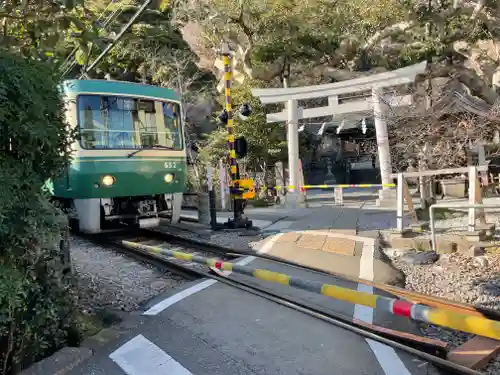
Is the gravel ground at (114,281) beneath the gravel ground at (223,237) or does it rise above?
beneath

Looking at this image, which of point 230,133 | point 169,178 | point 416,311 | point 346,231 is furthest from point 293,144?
point 416,311

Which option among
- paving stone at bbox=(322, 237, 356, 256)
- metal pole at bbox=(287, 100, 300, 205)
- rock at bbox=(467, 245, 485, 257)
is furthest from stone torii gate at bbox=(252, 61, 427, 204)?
rock at bbox=(467, 245, 485, 257)

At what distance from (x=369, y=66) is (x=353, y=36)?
2315 mm

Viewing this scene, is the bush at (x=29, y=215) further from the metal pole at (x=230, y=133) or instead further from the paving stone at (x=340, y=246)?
the metal pole at (x=230, y=133)

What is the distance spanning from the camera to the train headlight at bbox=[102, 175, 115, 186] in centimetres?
880

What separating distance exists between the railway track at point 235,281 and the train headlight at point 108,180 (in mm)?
1200

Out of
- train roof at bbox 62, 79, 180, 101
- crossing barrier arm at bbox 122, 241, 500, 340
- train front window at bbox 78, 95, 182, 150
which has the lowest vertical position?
crossing barrier arm at bbox 122, 241, 500, 340

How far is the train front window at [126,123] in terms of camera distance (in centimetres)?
860

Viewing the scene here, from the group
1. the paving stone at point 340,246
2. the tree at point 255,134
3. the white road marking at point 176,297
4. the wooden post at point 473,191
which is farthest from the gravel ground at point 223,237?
the tree at point 255,134

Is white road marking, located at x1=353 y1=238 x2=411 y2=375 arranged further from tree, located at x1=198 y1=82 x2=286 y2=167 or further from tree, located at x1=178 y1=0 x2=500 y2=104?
tree, located at x1=198 y1=82 x2=286 y2=167

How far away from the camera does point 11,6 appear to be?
3.81 m

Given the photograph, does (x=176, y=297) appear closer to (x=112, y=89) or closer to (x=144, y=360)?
(x=144, y=360)

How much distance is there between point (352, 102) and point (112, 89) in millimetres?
9492

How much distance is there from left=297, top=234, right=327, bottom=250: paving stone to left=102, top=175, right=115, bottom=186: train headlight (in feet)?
12.2
